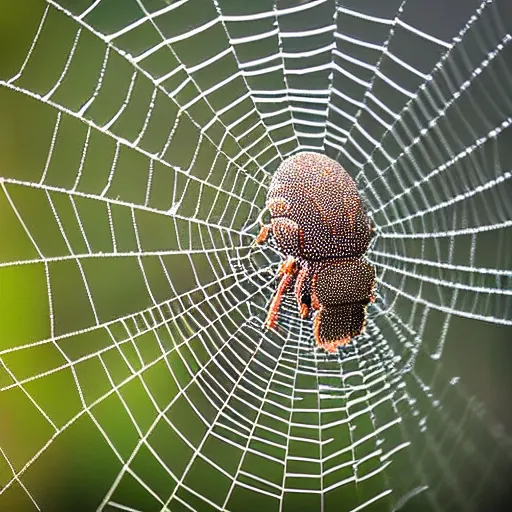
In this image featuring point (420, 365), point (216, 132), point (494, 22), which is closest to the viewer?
point (216, 132)

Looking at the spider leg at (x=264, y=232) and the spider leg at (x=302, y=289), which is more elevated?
the spider leg at (x=264, y=232)

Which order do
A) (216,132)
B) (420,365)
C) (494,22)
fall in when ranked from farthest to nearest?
1. (420,365)
2. (494,22)
3. (216,132)

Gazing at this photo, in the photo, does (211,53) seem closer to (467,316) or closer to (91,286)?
(91,286)

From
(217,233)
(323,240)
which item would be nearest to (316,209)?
(323,240)

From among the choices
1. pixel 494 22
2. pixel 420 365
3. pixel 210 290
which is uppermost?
pixel 494 22

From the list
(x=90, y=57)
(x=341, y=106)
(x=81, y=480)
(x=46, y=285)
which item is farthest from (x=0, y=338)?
(x=341, y=106)
